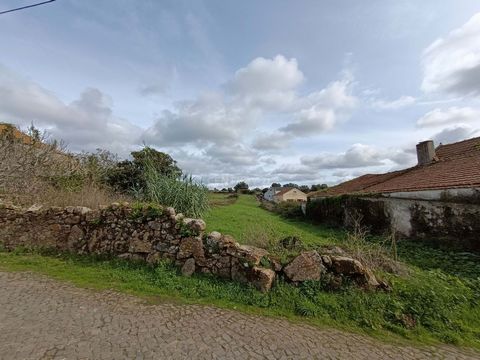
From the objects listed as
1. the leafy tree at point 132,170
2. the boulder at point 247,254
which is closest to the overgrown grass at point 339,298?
the boulder at point 247,254

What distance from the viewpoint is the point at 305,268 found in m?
5.63

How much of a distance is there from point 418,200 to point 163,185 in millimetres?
11204

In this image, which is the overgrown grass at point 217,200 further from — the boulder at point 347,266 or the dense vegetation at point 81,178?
the boulder at point 347,266

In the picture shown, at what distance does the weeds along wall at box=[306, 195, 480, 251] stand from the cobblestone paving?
318 inches

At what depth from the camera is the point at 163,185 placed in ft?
35.8

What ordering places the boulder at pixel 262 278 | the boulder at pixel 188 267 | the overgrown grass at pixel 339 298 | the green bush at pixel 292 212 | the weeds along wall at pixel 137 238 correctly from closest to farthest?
the overgrown grass at pixel 339 298 < the boulder at pixel 262 278 < the weeds along wall at pixel 137 238 < the boulder at pixel 188 267 < the green bush at pixel 292 212

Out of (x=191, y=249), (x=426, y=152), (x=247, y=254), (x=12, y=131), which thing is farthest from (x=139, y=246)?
(x=426, y=152)

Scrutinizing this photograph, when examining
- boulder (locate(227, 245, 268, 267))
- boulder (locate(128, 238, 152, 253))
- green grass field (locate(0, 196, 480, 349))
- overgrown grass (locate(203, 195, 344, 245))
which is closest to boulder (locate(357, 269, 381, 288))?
green grass field (locate(0, 196, 480, 349))

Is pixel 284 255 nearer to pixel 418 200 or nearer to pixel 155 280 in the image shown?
pixel 155 280

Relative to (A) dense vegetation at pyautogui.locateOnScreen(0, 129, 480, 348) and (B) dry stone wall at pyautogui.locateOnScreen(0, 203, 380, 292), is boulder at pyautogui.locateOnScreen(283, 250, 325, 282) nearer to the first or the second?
(B) dry stone wall at pyautogui.locateOnScreen(0, 203, 380, 292)

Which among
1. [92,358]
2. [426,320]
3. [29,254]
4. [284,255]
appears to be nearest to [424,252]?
[426,320]

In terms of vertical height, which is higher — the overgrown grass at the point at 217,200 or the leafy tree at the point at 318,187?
the leafy tree at the point at 318,187

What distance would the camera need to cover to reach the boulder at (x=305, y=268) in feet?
18.4

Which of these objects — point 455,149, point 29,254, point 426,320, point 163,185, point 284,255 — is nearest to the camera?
point 426,320
